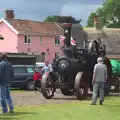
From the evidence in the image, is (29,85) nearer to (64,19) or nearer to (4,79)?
(4,79)

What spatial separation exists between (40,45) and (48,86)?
155 ft

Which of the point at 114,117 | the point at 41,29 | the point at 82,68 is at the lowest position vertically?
the point at 114,117

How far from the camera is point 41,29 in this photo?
68.1 m

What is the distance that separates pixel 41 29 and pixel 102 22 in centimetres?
2071

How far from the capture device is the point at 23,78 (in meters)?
28.1

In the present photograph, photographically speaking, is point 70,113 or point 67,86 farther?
point 67,86

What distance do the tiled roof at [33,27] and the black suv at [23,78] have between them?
3683 centimetres

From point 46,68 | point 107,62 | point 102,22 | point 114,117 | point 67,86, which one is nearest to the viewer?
point 114,117

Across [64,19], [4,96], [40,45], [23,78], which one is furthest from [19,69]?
[64,19]

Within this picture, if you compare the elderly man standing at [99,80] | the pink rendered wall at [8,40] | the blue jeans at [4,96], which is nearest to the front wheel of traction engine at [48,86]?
the elderly man standing at [99,80]

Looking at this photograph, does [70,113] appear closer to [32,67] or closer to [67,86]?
[67,86]

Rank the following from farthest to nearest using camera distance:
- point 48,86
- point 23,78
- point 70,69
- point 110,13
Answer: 1. point 110,13
2. point 23,78
3. point 48,86
4. point 70,69

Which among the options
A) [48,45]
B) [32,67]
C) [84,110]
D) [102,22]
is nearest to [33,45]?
[48,45]

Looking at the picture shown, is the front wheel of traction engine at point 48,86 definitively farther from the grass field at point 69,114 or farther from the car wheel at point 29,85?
the car wheel at point 29,85
